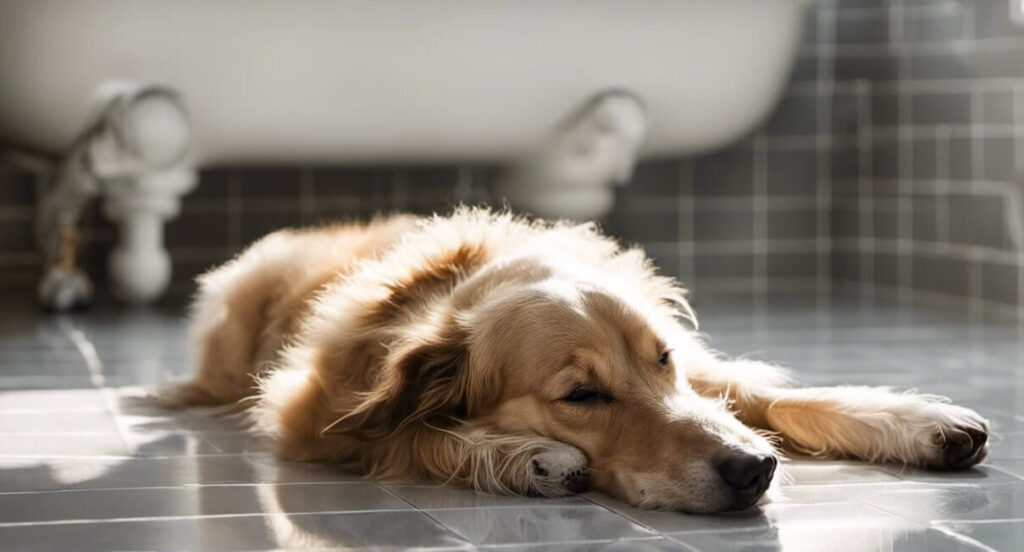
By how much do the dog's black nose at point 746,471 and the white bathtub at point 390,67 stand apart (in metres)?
2.81

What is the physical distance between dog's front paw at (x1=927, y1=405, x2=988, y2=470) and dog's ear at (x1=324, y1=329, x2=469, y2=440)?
69 centimetres

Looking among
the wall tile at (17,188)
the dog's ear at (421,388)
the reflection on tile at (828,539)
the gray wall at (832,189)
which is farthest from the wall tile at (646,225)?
the reflection on tile at (828,539)

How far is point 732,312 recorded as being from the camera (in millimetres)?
4566

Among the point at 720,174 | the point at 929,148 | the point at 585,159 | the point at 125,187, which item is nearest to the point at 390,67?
the point at 585,159

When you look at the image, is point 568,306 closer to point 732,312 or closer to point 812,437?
point 812,437

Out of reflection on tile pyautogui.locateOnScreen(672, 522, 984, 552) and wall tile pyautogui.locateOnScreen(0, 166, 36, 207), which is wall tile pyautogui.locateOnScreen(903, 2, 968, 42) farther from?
reflection on tile pyautogui.locateOnScreen(672, 522, 984, 552)

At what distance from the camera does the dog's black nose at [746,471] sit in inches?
72.0

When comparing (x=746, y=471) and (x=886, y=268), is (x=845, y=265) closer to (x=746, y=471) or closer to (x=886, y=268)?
(x=886, y=268)

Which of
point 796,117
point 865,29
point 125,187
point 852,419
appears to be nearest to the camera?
point 852,419

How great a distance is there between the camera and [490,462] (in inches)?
80.3

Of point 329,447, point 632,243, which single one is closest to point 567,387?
point 329,447

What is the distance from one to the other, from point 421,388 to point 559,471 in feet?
0.85

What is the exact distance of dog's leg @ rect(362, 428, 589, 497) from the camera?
2020 millimetres

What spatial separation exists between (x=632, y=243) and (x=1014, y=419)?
8.89 feet
